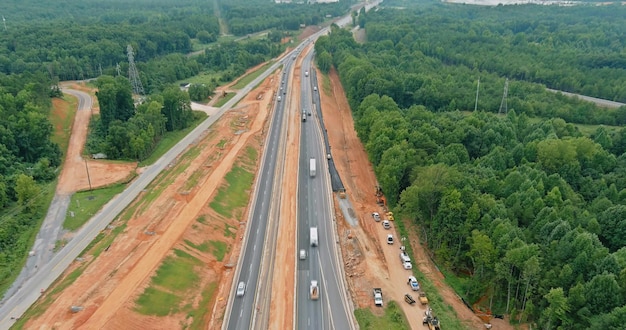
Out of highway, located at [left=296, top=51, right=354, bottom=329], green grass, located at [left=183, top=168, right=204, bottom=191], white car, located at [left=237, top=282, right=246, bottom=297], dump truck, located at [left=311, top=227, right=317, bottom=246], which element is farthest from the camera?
green grass, located at [left=183, top=168, right=204, bottom=191]

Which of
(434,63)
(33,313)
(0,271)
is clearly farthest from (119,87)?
(434,63)

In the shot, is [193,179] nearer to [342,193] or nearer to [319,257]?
[342,193]

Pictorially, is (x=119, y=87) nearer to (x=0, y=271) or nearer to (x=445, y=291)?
(x=0, y=271)

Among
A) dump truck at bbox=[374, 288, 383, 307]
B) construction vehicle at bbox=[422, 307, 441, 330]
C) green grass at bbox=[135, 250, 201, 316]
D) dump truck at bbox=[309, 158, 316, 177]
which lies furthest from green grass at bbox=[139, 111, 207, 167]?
construction vehicle at bbox=[422, 307, 441, 330]

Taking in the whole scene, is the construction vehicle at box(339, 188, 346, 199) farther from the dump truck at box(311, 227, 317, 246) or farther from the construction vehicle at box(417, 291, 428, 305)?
the construction vehicle at box(417, 291, 428, 305)

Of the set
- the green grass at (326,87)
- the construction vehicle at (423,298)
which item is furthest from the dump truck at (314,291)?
the green grass at (326,87)

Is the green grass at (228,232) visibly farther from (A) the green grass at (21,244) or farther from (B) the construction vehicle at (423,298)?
(B) the construction vehicle at (423,298)

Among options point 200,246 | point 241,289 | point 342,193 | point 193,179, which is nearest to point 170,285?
point 241,289
